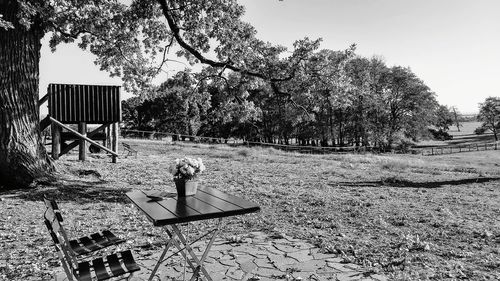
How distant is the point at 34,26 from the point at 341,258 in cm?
956

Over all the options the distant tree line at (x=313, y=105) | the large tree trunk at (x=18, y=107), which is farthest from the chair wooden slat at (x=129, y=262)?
the distant tree line at (x=313, y=105)

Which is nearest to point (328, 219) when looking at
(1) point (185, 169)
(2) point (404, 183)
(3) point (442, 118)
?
(1) point (185, 169)

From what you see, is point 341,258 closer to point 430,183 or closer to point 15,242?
point 15,242

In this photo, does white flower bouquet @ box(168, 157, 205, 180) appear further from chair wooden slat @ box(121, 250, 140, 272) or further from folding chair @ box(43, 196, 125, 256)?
chair wooden slat @ box(121, 250, 140, 272)

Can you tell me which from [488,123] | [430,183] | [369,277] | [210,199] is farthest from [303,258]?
[488,123]

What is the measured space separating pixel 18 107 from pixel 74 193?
2.59 metres

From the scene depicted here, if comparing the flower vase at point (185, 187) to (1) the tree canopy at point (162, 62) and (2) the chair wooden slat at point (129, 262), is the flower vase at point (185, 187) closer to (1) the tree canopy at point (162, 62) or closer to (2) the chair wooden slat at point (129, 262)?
(2) the chair wooden slat at point (129, 262)

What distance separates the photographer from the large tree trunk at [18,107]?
903cm

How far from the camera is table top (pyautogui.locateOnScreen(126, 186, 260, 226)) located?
3.46m

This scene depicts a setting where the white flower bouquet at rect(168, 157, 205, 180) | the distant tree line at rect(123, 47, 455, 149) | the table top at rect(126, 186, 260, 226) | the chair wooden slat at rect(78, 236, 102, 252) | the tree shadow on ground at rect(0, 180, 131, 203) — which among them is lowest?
the tree shadow on ground at rect(0, 180, 131, 203)

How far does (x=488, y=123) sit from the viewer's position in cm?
8231

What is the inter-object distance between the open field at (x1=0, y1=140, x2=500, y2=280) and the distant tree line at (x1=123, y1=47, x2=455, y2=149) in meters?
3.06

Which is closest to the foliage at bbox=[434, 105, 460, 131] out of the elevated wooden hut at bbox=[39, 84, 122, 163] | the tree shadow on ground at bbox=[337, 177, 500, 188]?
the tree shadow on ground at bbox=[337, 177, 500, 188]

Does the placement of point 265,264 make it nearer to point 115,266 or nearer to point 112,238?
point 112,238
